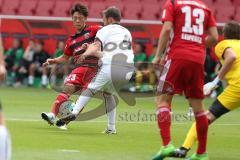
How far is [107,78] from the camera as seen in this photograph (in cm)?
1258

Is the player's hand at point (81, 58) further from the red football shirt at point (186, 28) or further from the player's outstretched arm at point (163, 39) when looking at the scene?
the player's outstretched arm at point (163, 39)

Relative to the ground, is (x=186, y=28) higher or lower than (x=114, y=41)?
higher

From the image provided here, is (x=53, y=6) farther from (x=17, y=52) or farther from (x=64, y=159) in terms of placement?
(x=64, y=159)

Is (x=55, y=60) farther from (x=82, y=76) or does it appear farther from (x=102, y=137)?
(x=102, y=137)

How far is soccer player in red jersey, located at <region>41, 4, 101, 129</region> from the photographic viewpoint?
42.9 feet

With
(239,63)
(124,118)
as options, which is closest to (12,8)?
(124,118)

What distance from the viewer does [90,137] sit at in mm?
12070

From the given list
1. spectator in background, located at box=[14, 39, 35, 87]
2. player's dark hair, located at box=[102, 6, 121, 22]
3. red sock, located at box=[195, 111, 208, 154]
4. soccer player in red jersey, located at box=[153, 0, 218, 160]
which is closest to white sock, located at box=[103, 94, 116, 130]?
player's dark hair, located at box=[102, 6, 121, 22]

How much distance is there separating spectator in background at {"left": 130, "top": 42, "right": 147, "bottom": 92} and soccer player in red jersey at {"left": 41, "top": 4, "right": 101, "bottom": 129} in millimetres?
9615

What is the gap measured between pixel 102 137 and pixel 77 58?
1.88 metres

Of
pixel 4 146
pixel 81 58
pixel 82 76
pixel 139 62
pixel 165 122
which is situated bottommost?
pixel 139 62

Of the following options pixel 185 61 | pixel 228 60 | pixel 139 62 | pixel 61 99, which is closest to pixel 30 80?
pixel 139 62

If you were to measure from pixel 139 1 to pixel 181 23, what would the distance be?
2049cm

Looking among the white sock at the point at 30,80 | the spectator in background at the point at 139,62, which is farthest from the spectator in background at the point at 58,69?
the spectator in background at the point at 139,62
